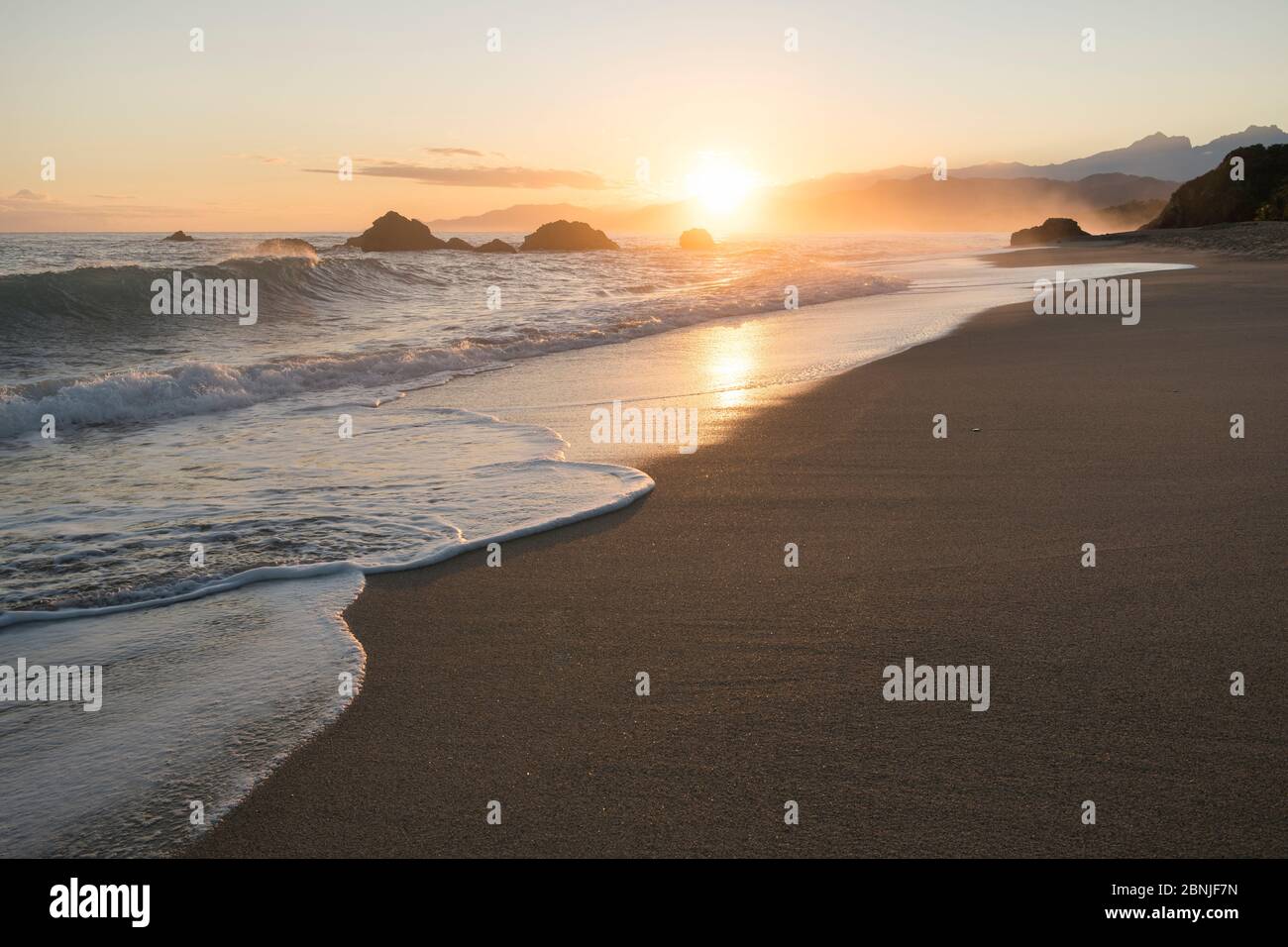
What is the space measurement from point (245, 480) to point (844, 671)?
5216 mm

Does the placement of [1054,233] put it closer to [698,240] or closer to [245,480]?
[698,240]

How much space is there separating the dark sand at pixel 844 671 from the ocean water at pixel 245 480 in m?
0.38

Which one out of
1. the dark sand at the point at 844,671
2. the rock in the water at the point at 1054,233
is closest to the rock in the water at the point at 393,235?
the rock in the water at the point at 1054,233

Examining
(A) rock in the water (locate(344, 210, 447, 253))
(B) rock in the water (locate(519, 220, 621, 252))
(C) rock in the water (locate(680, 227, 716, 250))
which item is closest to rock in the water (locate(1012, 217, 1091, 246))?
(C) rock in the water (locate(680, 227, 716, 250))

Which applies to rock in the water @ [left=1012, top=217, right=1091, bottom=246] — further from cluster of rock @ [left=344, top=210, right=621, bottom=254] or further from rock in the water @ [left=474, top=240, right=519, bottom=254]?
rock in the water @ [left=474, top=240, right=519, bottom=254]

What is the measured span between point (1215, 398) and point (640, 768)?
24.5 feet

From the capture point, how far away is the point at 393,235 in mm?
65562

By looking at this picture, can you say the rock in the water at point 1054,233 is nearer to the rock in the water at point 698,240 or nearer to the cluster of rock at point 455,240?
the rock in the water at point 698,240

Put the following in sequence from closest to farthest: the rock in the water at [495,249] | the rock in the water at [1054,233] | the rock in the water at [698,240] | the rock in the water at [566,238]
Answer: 1. the rock in the water at [1054,233]
2. the rock in the water at [495,249]
3. the rock in the water at [698,240]
4. the rock in the water at [566,238]

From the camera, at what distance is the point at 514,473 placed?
7.19 m

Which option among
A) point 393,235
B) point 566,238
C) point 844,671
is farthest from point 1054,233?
point 844,671

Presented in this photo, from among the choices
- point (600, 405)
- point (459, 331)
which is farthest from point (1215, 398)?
point (459, 331)

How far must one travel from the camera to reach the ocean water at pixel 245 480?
3.44 meters
